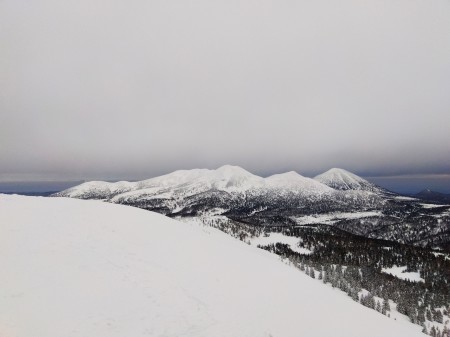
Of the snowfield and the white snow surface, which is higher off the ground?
the snowfield

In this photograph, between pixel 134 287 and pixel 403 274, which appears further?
pixel 403 274

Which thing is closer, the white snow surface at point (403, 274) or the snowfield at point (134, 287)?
the snowfield at point (134, 287)

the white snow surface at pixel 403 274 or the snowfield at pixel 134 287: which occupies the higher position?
the snowfield at pixel 134 287

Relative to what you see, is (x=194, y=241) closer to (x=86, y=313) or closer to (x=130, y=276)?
(x=130, y=276)

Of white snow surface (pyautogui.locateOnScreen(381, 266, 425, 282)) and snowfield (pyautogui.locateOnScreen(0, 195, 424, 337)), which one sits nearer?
snowfield (pyautogui.locateOnScreen(0, 195, 424, 337))
